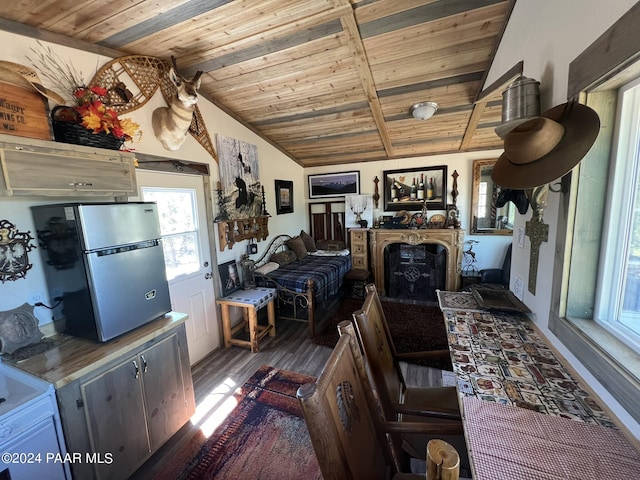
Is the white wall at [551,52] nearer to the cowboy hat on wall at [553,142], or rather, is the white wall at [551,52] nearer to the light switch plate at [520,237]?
the light switch plate at [520,237]

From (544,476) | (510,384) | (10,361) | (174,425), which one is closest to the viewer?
(544,476)

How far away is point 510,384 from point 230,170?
3.17m

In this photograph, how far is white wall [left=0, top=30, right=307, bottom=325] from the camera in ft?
4.89

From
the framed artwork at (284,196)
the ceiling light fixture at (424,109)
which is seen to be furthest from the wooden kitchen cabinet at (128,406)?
the ceiling light fixture at (424,109)

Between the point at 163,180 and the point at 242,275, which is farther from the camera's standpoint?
the point at 242,275

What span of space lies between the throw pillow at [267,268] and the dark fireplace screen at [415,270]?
1958mm

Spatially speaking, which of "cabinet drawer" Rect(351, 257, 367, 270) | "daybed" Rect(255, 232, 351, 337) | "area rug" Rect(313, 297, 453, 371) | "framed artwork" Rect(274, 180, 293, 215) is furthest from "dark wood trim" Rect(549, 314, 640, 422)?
"framed artwork" Rect(274, 180, 293, 215)

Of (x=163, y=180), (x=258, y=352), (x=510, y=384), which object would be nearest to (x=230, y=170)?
(x=163, y=180)

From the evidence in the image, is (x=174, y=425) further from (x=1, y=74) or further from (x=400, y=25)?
(x=400, y=25)

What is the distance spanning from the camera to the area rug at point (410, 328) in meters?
2.86

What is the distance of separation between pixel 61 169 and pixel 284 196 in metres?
3.11

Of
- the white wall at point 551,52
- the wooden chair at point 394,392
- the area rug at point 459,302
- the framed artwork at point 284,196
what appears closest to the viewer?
the white wall at point 551,52

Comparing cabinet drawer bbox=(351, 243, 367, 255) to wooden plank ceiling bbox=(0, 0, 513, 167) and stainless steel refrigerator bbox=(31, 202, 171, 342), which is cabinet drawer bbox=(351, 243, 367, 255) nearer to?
wooden plank ceiling bbox=(0, 0, 513, 167)

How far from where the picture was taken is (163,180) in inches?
94.7
